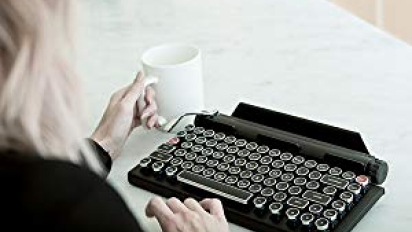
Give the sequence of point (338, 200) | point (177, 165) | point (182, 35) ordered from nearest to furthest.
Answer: point (338, 200) → point (177, 165) → point (182, 35)

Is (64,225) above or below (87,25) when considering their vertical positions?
above

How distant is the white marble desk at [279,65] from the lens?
1.28m

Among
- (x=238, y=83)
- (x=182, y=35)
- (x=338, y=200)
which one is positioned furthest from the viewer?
(x=182, y=35)

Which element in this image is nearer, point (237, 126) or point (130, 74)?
point (237, 126)

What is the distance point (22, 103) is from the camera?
78 centimetres

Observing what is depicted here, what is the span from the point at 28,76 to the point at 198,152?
52 cm

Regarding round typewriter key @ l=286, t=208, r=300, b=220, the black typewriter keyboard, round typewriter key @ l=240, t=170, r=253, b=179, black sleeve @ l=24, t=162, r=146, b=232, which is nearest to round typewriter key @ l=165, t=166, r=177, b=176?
the black typewriter keyboard

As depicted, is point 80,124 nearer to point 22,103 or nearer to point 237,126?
point 22,103

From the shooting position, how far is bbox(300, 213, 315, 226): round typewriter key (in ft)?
3.50

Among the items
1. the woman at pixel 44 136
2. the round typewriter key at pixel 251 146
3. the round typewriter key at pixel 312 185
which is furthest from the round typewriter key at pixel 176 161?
the woman at pixel 44 136

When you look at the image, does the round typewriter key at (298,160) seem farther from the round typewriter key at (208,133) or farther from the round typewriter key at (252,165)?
the round typewriter key at (208,133)

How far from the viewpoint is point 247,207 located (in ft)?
3.69

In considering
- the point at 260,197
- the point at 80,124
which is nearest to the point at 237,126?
the point at 260,197

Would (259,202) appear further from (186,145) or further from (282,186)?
(186,145)
